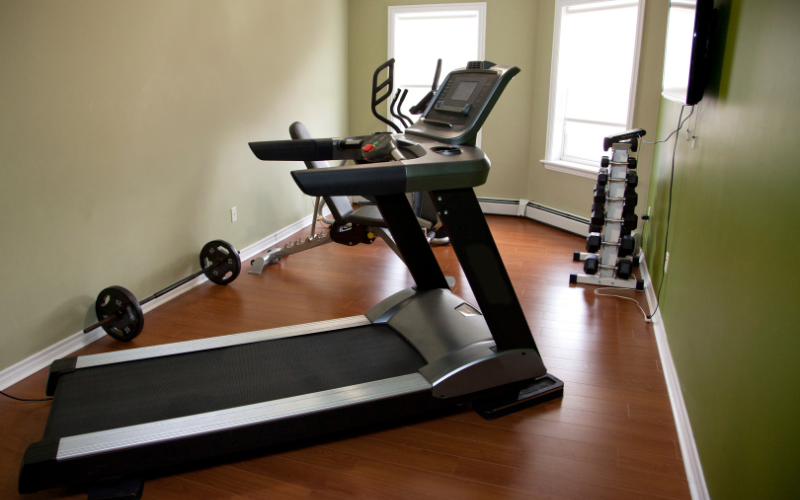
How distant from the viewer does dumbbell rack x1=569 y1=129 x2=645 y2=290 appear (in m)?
3.38

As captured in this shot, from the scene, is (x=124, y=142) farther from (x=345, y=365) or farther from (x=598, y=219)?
(x=598, y=219)

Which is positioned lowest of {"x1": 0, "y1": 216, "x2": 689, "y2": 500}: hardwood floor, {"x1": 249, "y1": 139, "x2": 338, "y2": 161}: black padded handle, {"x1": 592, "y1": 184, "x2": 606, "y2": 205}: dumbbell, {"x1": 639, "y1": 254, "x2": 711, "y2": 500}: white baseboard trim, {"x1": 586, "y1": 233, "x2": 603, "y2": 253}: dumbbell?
{"x1": 0, "y1": 216, "x2": 689, "y2": 500}: hardwood floor

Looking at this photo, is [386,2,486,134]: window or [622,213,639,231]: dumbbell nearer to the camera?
[622,213,639,231]: dumbbell

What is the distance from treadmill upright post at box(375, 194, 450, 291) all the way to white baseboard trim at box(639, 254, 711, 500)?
108 centimetres

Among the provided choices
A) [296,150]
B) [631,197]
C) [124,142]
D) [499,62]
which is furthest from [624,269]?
[124,142]

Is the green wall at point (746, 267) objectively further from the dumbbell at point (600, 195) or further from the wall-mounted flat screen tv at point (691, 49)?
the dumbbell at point (600, 195)

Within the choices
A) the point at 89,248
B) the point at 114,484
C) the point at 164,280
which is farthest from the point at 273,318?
the point at 114,484

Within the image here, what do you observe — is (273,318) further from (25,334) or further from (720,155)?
(720,155)

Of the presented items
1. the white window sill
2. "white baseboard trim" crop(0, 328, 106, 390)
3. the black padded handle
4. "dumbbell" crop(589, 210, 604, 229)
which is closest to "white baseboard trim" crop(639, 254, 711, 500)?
"dumbbell" crop(589, 210, 604, 229)

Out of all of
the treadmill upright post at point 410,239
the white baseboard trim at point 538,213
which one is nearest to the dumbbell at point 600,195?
the white baseboard trim at point 538,213

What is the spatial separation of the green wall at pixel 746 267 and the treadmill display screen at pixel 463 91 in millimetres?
934

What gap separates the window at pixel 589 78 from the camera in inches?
172

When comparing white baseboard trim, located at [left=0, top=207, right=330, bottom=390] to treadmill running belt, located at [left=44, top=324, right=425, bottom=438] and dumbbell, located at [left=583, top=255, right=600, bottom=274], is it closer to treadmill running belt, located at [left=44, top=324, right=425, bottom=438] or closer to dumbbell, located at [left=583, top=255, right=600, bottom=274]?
treadmill running belt, located at [left=44, top=324, right=425, bottom=438]

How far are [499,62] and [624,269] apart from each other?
8.85ft
